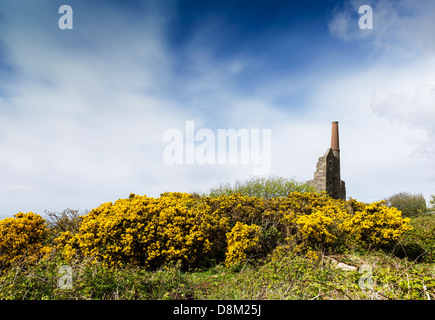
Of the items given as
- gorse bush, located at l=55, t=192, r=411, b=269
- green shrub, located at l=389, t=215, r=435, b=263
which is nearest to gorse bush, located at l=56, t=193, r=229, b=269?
gorse bush, located at l=55, t=192, r=411, b=269

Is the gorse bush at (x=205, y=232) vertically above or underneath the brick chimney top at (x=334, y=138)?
underneath

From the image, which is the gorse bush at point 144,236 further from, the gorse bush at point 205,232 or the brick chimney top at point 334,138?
the brick chimney top at point 334,138

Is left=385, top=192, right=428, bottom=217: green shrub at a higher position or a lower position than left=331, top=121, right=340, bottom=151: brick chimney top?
lower

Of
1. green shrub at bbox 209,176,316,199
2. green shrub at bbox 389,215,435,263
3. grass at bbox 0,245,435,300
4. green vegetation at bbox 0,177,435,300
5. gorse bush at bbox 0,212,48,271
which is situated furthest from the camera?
green shrub at bbox 209,176,316,199

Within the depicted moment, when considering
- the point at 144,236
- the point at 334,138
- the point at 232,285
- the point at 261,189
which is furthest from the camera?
the point at 334,138

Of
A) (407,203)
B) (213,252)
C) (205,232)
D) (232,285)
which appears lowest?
(232,285)

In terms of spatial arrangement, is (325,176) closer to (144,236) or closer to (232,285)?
(144,236)

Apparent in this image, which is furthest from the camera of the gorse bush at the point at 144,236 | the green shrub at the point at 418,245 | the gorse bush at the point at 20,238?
the green shrub at the point at 418,245

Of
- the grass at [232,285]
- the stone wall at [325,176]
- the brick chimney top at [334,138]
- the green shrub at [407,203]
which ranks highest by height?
the brick chimney top at [334,138]

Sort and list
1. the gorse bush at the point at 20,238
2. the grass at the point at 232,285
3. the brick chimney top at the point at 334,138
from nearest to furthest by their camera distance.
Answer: the grass at the point at 232,285, the gorse bush at the point at 20,238, the brick chimney top at the point at 334,138

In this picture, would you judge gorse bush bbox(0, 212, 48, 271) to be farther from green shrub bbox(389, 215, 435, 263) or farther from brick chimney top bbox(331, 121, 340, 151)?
brick chimney top bbox(331, 121, 340, 151)

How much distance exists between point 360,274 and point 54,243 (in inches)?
321

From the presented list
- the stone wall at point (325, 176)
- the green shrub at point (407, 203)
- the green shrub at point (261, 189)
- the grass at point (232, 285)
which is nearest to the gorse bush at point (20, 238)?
the grass at point (232, 285)

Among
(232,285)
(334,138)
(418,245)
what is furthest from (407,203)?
(232,285)
